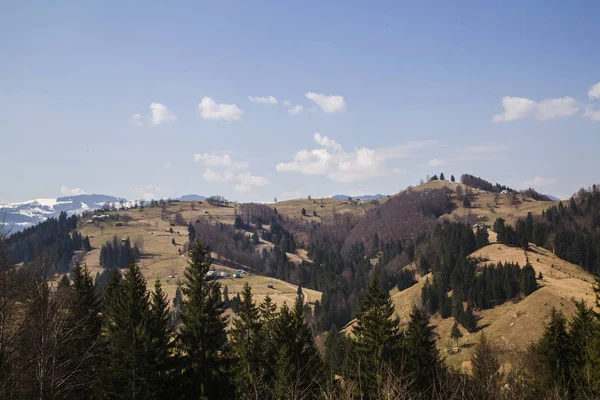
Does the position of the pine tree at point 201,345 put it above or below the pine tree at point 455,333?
above

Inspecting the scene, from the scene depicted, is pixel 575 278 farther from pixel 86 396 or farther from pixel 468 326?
pixel 86 396

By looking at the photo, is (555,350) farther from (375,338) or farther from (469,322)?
(469,322)

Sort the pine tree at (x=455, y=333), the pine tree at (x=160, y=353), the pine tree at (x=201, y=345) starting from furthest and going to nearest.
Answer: the pine tree at (x=455, y=333)
the pine tree at (x=201, y=345)
the pine tree at (x=160, y=353)

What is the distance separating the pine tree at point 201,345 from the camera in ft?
95.4

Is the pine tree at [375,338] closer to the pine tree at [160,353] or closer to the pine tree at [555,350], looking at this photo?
the pine tree at [160,353]

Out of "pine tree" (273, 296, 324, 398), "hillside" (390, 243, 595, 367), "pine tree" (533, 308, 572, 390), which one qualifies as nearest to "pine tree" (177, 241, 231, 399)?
"pine tree" (273, 296, 324, 398)

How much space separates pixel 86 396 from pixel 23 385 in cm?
1125

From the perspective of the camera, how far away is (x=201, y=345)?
29266mm

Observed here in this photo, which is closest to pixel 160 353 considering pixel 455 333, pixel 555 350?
pixel 555 350

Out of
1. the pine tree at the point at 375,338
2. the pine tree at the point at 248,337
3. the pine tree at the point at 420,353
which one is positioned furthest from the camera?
the pine tree at the point at 420,353

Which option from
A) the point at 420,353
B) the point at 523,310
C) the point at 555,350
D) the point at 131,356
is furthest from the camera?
the point at 523,310

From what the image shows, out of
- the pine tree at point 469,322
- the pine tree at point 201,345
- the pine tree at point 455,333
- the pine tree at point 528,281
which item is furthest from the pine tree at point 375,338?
the pine tree at point 528,281

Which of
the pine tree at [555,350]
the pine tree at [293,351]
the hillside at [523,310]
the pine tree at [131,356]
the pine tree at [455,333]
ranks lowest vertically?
the pine tree at [455,333]

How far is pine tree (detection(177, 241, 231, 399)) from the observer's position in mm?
29078
